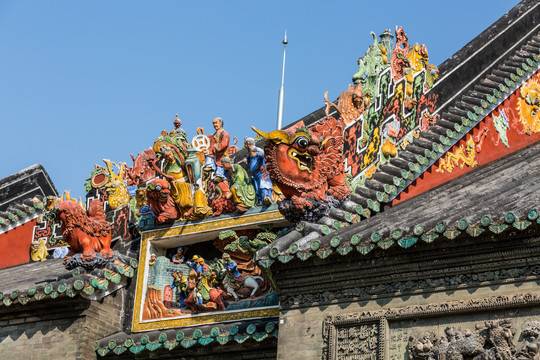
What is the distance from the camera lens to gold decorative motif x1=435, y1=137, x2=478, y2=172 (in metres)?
18.4

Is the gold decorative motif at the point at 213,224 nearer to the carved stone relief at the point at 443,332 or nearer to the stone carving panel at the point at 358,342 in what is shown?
the carved stone relief at the point at 443,332

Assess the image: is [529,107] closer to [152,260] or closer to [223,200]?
[223,200]

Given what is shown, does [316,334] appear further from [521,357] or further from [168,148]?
[168,148]

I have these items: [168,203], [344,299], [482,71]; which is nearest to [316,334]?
[344,299]

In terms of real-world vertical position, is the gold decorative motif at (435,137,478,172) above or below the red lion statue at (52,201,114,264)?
above

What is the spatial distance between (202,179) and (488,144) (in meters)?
5.02

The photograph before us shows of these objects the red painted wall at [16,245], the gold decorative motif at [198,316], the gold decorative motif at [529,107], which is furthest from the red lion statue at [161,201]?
the gold decorative motif at [529,107]

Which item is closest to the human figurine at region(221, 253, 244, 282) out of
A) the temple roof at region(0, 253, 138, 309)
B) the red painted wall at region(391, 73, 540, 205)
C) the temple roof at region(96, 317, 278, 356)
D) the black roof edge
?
the temple roof at region(96, 317, 278, 356)

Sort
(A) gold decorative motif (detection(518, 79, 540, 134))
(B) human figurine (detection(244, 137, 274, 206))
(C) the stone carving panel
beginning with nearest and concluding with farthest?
(C) the stone carving panel, (B) human figurine (detection(244, 137, 274, 206)), (A) gold decorative motif (detection(518, 79, 540, 134))

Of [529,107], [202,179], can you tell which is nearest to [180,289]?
[202,179]

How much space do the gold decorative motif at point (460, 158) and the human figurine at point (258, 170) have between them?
285cm

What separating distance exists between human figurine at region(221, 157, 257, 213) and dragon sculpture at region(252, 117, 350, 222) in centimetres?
200

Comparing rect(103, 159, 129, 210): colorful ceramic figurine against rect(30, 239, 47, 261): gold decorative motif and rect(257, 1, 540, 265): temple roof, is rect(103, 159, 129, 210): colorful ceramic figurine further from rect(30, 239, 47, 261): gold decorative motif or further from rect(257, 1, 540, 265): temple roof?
rect(257, 1, 540, 265): temple roof

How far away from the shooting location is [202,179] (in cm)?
1944
